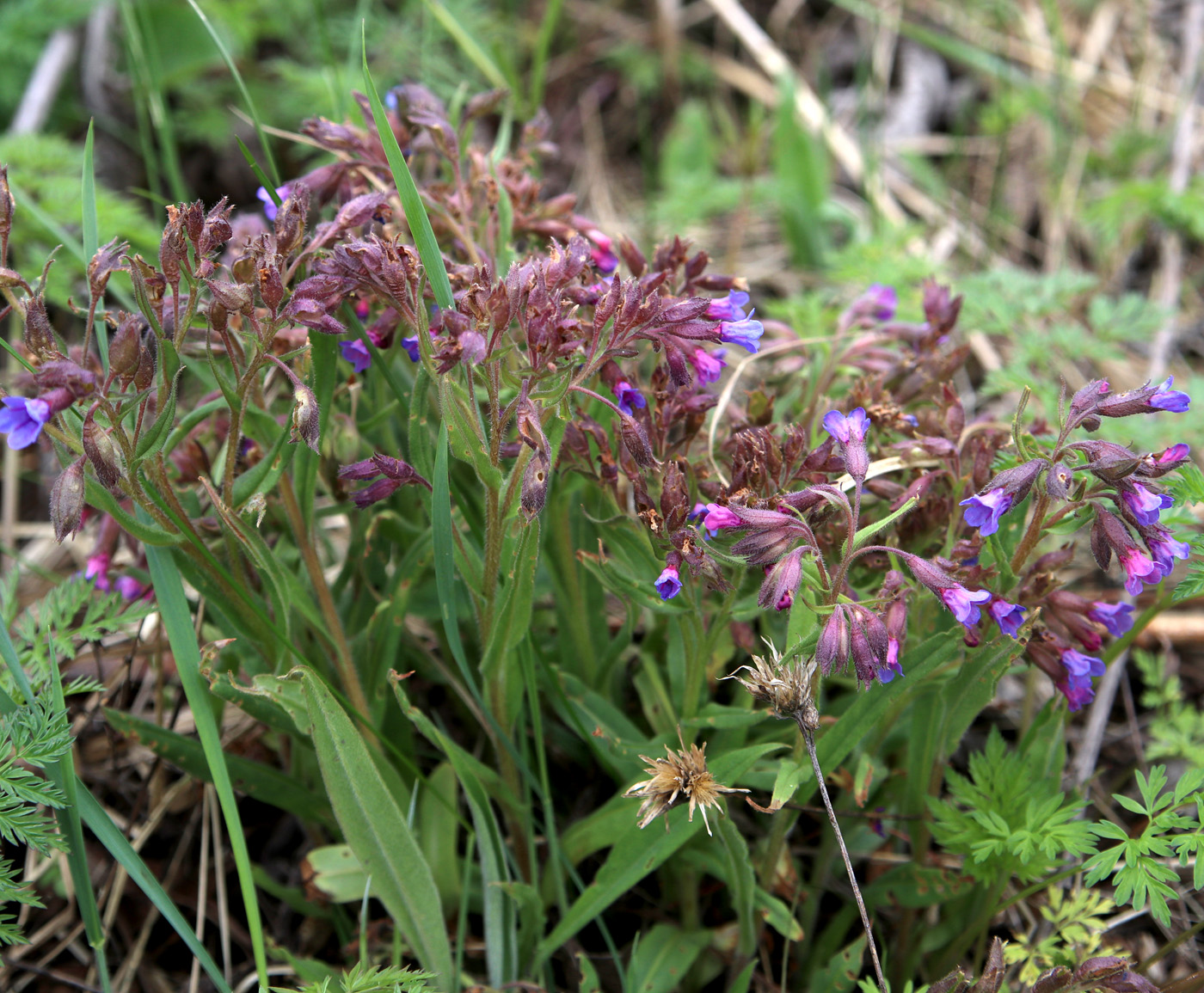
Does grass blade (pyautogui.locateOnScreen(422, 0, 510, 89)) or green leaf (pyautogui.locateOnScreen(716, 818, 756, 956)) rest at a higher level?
grass blade (pyautogui.locateOnScreen(422, 0, 510, 89))

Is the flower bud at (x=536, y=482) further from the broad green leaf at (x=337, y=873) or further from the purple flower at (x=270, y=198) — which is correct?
the broad green leaf at (x=337, y=873)

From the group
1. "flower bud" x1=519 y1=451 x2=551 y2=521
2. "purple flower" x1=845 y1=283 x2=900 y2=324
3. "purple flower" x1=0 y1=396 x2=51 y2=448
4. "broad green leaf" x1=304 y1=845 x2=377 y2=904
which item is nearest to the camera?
"purple flower" x1=0 y1=396 x2=51 y2=448

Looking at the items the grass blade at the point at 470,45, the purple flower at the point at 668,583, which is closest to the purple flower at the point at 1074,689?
the purple flower at the point at 668,583

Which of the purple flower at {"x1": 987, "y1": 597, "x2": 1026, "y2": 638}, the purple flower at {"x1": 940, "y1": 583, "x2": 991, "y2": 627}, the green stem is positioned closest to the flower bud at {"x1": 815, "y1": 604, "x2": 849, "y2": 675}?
the purple flower at {"x1": 940, "y1": 583, "x2": 991, "y2": 627}

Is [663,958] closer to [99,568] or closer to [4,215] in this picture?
[99,568]

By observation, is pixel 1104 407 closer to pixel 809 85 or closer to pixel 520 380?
pixel 520 380

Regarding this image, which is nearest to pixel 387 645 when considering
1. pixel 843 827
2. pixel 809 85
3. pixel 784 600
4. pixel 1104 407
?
pixel 784 600

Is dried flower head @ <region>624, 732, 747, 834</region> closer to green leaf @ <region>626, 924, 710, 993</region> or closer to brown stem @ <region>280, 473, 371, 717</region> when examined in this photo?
green leaf @ <region>626, 924, 710, 993</region>

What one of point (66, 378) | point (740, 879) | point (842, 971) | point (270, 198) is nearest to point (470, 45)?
point (270, 198)
